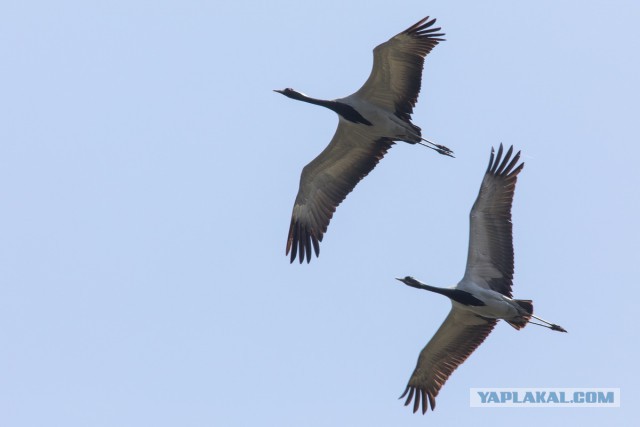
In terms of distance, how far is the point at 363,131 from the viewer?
33594mm

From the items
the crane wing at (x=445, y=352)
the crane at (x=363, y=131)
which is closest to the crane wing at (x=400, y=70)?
the crane at (x=363, y=131)

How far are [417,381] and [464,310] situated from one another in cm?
202

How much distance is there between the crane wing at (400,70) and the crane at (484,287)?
216 cm

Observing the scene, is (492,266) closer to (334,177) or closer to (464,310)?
(464,310)

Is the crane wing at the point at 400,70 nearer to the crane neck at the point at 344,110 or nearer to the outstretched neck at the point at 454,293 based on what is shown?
the crane neck at the point at 344,110

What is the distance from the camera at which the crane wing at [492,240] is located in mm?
32188

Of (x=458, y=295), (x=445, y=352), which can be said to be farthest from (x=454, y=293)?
(x=445, y=352)

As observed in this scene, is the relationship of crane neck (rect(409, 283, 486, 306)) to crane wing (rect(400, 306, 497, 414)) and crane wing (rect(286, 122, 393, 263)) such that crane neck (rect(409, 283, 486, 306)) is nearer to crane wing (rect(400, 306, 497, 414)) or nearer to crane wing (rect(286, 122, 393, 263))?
crane wing (rect(400, 306, 497, 414))

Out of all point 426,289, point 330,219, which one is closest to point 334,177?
point 330,219

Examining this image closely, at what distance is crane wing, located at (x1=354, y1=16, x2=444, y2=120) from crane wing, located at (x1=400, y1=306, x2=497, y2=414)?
14.2ft

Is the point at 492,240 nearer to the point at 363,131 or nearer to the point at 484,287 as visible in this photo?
the point at 484,287

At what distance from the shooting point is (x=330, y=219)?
114 feet

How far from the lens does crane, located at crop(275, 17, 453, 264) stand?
32188 millimetres

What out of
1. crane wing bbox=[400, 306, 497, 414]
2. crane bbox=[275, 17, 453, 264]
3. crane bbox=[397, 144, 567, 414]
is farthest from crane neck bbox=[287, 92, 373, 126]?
crane wing bbox=[400, 306, 497, 414]
